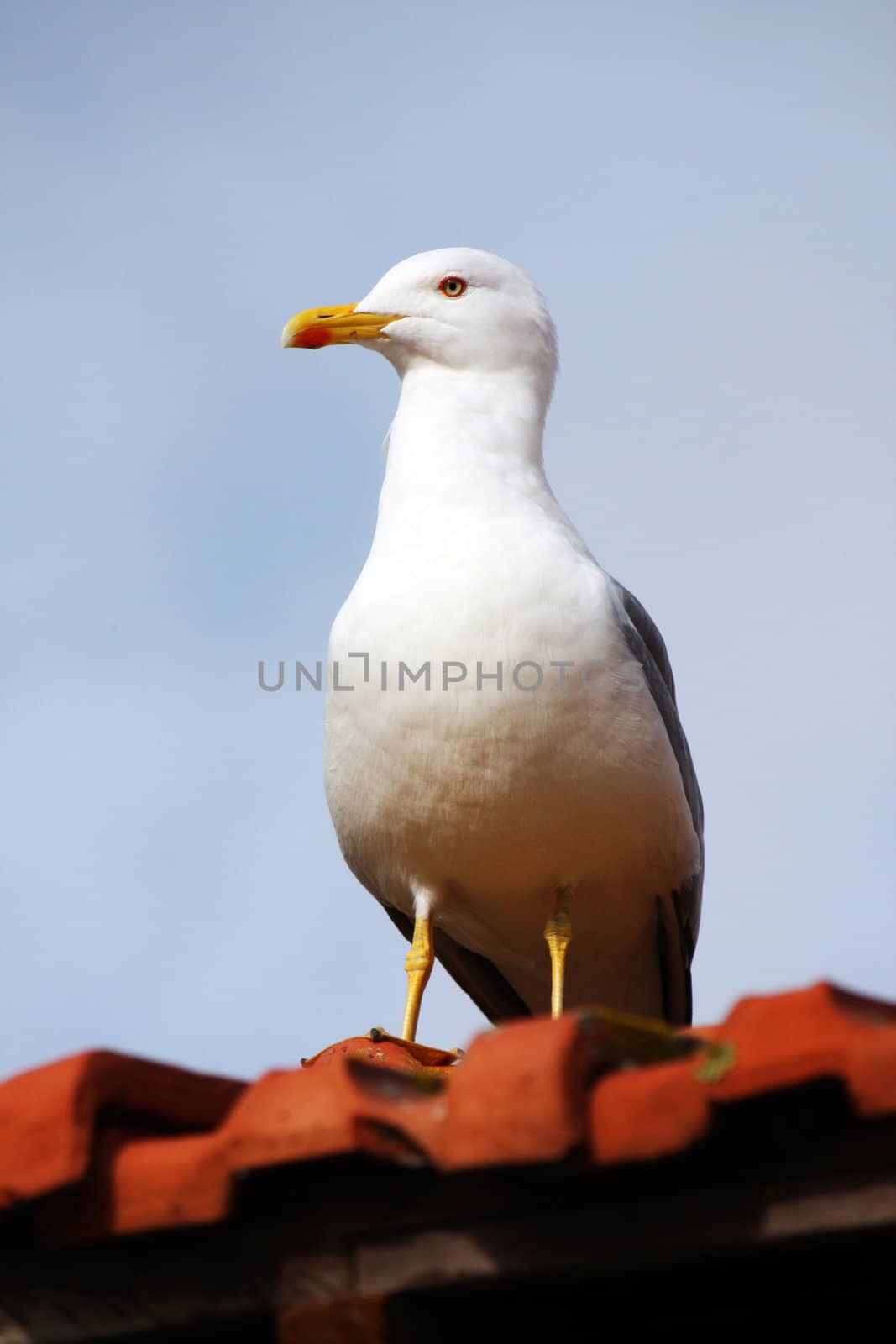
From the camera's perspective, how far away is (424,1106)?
226 centimetres

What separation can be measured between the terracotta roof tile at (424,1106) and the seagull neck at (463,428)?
320 centimetres

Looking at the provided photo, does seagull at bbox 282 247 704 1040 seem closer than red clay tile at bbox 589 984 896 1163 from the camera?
No

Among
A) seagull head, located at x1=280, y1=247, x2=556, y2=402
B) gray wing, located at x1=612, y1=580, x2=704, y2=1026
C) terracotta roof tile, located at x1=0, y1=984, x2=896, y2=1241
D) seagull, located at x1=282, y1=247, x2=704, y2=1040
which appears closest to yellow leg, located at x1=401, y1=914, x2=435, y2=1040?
seagull, located at x1=282, y1=247, x2=704, y2=1040

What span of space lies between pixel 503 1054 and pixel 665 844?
3.27 m

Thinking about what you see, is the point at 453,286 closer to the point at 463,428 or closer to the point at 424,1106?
the point at 463,428

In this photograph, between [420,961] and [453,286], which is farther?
[453,286]

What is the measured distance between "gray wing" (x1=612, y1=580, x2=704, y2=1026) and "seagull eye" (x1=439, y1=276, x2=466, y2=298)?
3.95ft

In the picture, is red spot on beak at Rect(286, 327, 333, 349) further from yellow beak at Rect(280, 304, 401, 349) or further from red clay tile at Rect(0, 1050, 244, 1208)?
red clay tile at Rect(0, 1050, 244, 1208)

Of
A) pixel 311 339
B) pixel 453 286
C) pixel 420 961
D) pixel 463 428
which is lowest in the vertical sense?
pixel 420 961

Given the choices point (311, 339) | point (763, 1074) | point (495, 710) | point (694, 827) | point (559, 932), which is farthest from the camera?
point (311, 339)

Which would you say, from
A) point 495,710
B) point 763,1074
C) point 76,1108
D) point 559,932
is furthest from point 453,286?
point 763,1074

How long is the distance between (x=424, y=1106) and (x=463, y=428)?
3.71 metres

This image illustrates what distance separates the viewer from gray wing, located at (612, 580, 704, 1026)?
5.52m

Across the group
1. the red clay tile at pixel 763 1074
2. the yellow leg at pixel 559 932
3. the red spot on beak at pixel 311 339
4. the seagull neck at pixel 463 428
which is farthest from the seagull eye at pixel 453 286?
the red clay tile at pixel 763 1074
